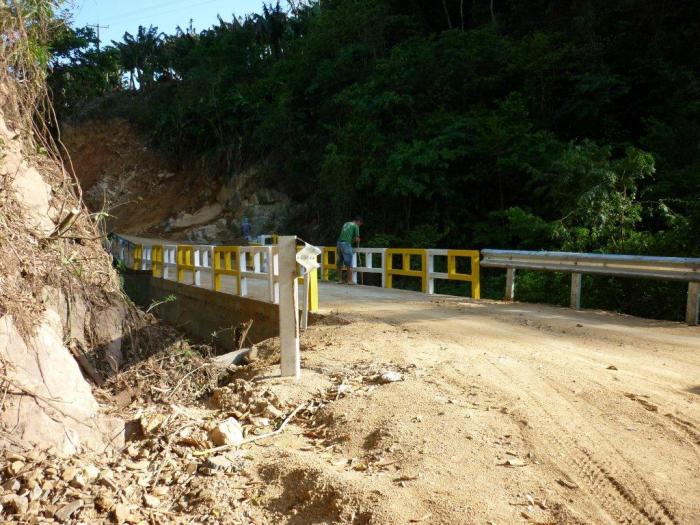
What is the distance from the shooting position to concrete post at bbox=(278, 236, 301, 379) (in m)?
6.70

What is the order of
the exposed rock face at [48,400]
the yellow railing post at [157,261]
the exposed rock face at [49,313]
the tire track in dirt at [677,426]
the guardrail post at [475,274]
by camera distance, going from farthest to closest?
the yellow railing post at [157,261] → the guardrail post at [475,274] → the exposed rock face at [49,313] → the exposed rock face at [48,400] → the tire track in dirt at [677,426]

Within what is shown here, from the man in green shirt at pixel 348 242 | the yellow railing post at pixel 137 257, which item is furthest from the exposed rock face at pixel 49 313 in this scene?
the yellow railing post at pixel 137 257

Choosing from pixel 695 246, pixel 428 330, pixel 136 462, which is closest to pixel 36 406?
pixel 136 462

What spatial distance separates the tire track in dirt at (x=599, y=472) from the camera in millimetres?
3672

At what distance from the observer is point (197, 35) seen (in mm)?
53719

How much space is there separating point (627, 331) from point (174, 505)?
22.0ft

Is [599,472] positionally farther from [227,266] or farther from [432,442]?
[227,266]

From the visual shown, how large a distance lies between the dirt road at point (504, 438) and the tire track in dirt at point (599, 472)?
0.03ft

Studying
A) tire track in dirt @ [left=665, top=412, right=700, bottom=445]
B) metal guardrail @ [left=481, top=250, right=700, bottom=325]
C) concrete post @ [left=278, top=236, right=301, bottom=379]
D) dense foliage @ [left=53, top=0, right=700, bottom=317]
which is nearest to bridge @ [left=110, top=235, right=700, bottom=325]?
metal guardrail @ [left=481, top=250, right=700, bottom=325]

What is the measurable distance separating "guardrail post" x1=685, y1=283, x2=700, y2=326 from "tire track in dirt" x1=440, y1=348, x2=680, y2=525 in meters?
5.38

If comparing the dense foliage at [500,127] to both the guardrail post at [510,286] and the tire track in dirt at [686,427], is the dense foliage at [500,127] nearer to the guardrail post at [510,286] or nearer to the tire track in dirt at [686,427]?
the guardrail post at [510,286]

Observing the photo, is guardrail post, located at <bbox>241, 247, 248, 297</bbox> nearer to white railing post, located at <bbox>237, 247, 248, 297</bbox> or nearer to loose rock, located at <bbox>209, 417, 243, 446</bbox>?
white railing post, located at <bbox>237, 247, 248, 297</bbox>

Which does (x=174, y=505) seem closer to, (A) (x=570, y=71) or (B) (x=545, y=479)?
(B) (x=545, y=479)

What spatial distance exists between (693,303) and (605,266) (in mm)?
1610
